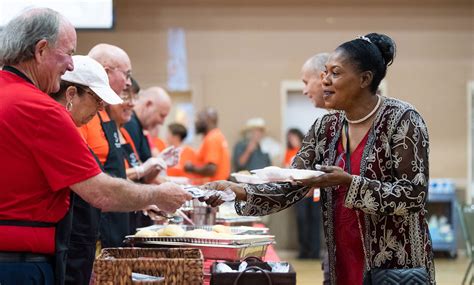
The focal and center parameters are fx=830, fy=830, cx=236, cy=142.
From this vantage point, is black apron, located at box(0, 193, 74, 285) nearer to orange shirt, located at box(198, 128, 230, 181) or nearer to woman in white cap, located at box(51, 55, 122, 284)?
woman in white cap, located at box(51, 55, 122, 284)

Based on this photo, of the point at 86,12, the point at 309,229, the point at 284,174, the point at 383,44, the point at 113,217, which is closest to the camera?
Result: the point at 284,174

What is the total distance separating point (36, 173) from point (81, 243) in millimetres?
845

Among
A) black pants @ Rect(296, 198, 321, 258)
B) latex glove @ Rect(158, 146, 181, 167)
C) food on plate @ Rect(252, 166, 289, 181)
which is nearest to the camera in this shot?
food on plate @ Rect(252, 166, 289, 181)

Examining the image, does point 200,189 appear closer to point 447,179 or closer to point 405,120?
point 405,120

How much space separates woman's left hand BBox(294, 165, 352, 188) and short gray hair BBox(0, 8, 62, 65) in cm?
96

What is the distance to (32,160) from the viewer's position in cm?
250

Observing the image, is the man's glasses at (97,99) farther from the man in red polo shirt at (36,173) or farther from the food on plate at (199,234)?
the food on plate at (199,234)

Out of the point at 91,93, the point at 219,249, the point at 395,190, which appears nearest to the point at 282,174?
the point at 395,190

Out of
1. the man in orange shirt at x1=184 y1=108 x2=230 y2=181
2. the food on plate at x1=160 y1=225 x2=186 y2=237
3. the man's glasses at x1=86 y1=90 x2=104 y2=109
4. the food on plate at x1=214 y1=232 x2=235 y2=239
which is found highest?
the man's glasses at x1=86 y1=90 x2=104 y2=109

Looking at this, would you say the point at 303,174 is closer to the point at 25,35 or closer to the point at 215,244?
the point at 215,244

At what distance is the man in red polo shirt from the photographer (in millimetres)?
2473

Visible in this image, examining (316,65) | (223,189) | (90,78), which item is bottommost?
(223,189)

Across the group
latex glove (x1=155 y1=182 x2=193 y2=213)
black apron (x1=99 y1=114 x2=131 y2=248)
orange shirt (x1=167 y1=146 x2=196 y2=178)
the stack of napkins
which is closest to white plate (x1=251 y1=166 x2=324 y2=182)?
the stack of napkins

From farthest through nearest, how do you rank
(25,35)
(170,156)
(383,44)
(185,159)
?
(185,159)
(170,156)
(383,44)
(25,35)
